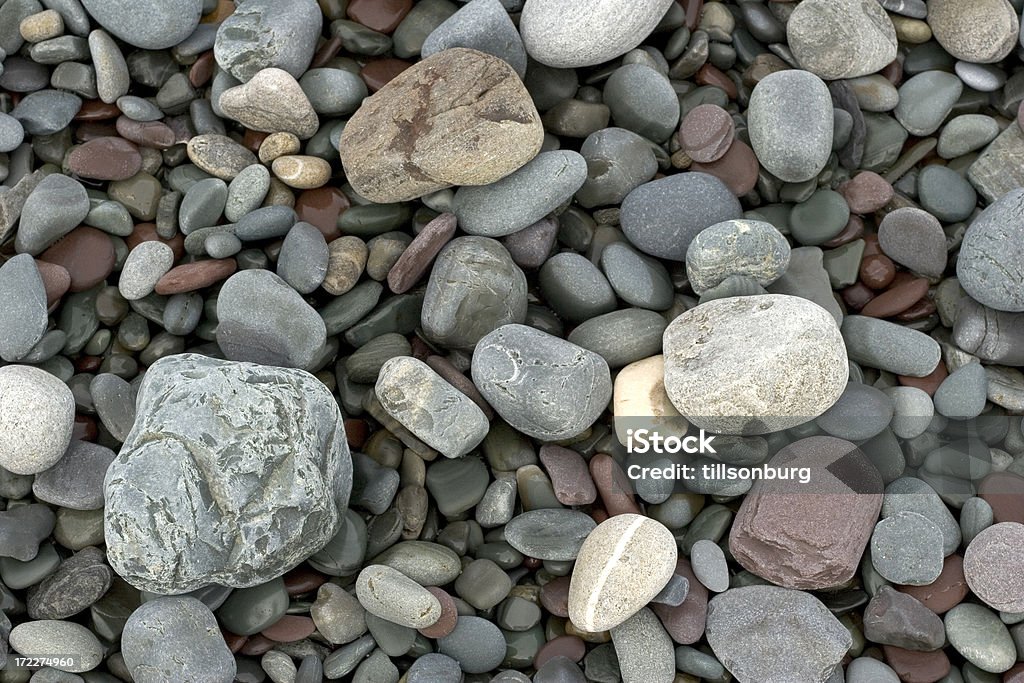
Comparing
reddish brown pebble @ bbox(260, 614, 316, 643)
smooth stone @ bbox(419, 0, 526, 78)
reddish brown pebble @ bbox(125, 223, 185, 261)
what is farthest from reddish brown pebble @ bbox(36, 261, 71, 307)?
smooth stone @ bbox(419, 0, 526, 78)

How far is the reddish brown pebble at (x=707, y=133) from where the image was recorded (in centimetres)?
251

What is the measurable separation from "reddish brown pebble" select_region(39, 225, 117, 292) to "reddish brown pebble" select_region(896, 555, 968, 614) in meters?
2.35

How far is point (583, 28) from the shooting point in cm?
244

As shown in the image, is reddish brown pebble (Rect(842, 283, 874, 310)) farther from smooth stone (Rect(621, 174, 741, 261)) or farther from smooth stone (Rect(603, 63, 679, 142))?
smooth stone (Rect(603, 63, 679, 142))

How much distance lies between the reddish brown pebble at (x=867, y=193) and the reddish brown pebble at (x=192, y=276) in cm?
181

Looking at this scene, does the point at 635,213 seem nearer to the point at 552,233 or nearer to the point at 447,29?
the point at 552,233

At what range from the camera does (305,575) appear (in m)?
2.25

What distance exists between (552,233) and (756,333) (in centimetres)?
65

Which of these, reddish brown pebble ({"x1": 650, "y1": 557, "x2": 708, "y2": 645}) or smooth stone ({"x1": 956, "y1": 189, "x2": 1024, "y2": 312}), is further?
smooth stone ({"x1": 956, "y1": 189, "x2": 1024, "y2": 312})

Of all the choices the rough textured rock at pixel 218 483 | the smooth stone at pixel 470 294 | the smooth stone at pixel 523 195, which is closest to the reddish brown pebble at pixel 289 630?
the rough textured rock at pixel 218 483

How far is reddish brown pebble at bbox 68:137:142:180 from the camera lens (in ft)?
8.21

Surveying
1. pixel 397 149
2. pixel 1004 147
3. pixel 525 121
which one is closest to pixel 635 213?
pixel 525 121

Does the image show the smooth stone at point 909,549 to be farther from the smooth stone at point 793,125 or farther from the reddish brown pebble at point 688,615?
the smooth stone at point 793,125

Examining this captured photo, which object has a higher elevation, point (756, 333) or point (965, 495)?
point (756, 333)
